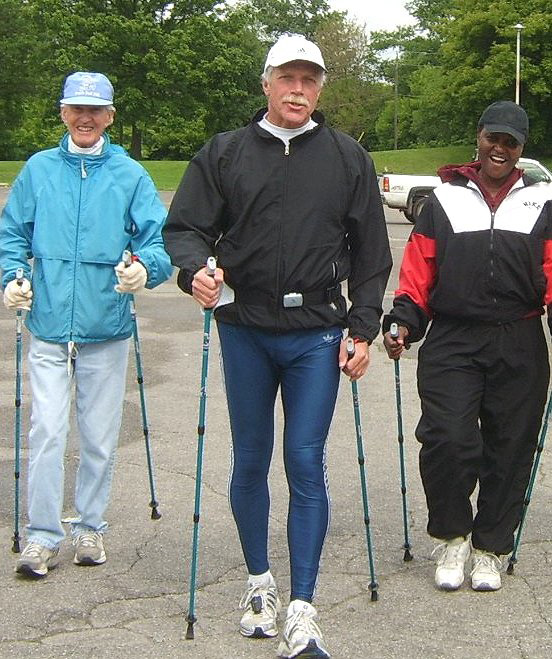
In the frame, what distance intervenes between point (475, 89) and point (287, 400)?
213 feet

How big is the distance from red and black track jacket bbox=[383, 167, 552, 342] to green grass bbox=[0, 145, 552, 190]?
47.2 meters

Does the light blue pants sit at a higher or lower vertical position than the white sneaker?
higher

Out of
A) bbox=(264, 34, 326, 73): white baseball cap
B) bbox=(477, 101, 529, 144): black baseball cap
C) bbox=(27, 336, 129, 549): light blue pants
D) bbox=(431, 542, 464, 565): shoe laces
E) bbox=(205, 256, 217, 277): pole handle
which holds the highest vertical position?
bbox=(264, 34, 326, 73): white baseball cap

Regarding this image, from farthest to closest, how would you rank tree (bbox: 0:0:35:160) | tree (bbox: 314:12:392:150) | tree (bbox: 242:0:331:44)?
tree (bbox: 242:0:331:44)
tree (bbox: 314:12:392:150)
tree (bbox: 0:0:35:160)

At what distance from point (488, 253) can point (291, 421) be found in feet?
3.77

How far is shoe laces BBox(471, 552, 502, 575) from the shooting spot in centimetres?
493

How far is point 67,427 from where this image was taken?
5.10 metres

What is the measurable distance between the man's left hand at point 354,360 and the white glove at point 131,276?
3.41 ft

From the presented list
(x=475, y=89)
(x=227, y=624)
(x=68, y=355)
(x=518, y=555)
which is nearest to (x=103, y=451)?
(x=68, y=355)

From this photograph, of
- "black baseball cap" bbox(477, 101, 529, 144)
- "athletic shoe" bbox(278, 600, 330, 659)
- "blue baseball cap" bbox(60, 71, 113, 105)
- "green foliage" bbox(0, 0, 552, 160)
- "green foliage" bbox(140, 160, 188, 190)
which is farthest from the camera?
"green foliage" bbox(0, 0, 552, 160)

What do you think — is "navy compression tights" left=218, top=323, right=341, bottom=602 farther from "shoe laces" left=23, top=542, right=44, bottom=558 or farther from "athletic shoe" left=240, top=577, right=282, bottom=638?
"shoe laces" left=23, top=542, right=44, bottom=558

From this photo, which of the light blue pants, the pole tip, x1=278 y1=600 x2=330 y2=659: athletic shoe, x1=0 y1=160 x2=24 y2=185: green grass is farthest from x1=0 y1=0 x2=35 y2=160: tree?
x1=278 y1=600 x2=330 y2=659: athletic shoe

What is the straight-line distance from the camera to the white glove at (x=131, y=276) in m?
4.87

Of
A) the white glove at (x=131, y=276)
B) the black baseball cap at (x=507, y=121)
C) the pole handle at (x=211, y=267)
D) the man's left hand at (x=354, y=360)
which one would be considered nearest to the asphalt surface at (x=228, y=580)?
the man's left hand at (x=354, y=360)
